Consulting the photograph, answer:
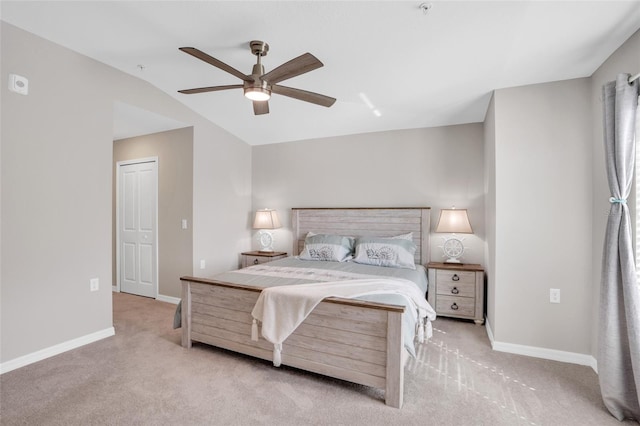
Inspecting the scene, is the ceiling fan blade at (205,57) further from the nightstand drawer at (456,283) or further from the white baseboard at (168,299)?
the white baseboard at (168,299)

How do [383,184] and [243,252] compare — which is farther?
[243,252]

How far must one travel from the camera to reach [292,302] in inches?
87.1

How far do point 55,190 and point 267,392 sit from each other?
246 cm

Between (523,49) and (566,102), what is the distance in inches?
28.0

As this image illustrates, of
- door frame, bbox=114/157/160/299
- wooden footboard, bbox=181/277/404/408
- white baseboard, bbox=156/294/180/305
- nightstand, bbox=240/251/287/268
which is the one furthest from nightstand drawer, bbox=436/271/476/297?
door frame, bbox=114/157/160/299

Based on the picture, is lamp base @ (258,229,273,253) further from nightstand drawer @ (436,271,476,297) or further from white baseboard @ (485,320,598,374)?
white baseboard @ (485,320,598,374)

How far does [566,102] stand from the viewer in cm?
257

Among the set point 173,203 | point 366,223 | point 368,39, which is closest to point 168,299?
point 173,203

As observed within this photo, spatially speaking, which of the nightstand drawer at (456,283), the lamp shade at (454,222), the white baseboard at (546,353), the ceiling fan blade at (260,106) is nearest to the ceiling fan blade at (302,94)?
the ceiling fan blade at (260,106)

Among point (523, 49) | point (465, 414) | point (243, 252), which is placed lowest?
point (465, 414)

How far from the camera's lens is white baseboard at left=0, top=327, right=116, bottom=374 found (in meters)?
2.37

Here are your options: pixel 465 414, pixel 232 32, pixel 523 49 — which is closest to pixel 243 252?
pixel 232 32

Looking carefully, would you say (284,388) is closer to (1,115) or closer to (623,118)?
(623,118)

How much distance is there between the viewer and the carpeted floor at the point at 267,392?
72.6 inches
